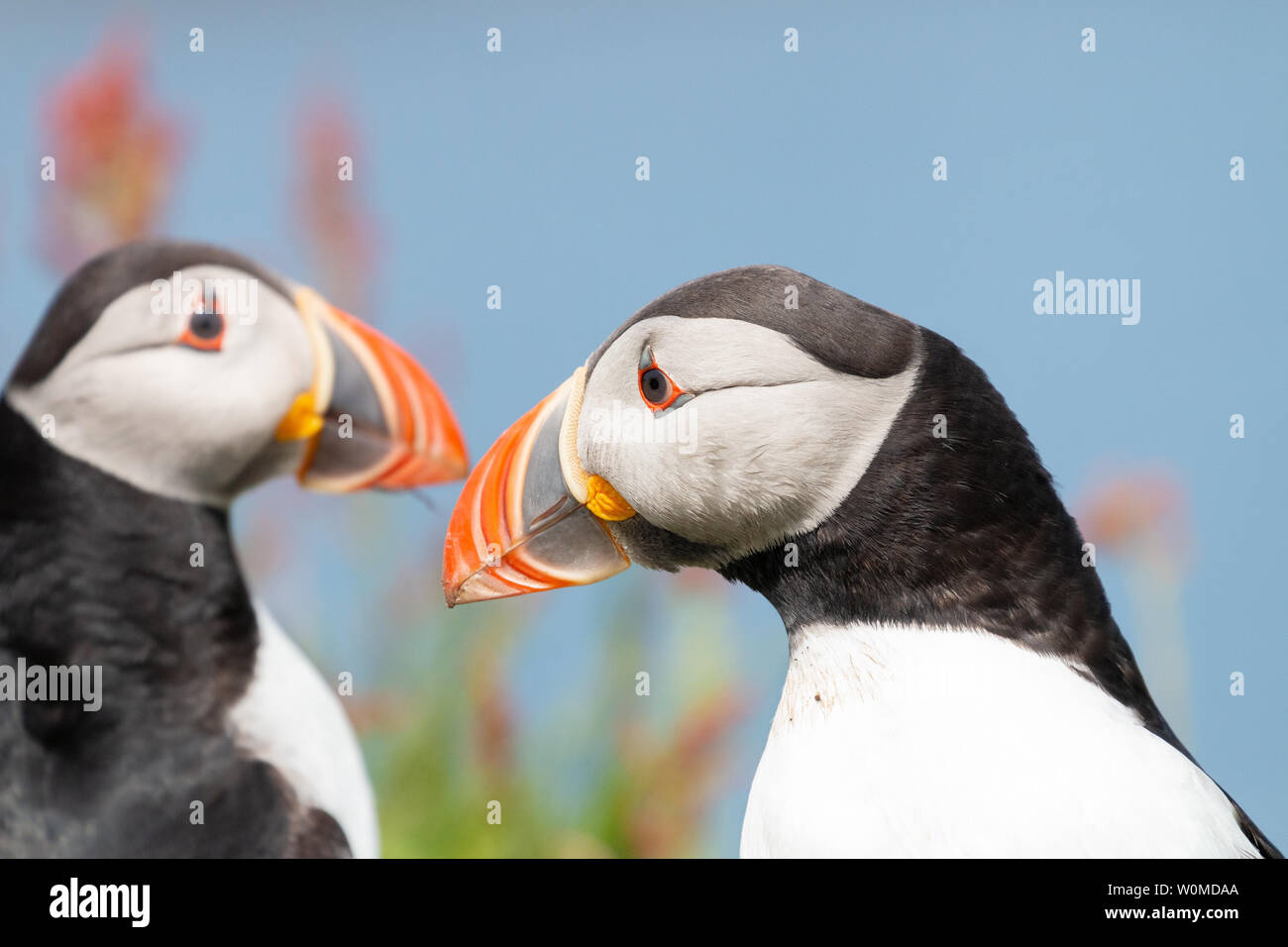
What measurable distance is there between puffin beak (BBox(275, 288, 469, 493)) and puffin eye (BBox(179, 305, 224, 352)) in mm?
193

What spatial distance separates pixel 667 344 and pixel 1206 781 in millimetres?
868

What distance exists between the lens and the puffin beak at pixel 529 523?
1.90 m

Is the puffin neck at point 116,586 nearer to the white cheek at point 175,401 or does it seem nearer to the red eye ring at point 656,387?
the white cheek at point 175,401

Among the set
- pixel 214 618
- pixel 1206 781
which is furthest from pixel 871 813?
pixel 214 618

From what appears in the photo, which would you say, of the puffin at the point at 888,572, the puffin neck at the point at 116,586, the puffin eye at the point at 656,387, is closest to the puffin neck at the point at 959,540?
the puffin at the point at 888,572

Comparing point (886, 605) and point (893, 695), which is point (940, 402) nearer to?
point (886, 605)

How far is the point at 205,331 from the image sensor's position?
2.62 meters

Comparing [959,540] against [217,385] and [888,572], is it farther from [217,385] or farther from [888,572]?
[217,385]

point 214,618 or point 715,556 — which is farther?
point 214,618

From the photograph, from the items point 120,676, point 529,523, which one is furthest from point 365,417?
point 529,523

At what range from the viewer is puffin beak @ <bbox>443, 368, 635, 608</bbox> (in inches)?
74.7

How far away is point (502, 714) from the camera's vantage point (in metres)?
3.62

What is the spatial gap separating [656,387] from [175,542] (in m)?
1.25

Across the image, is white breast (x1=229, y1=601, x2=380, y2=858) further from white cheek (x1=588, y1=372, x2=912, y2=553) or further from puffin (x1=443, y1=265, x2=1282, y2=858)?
white cheek (x1=588, y1=372, x2=912, y2=553)
